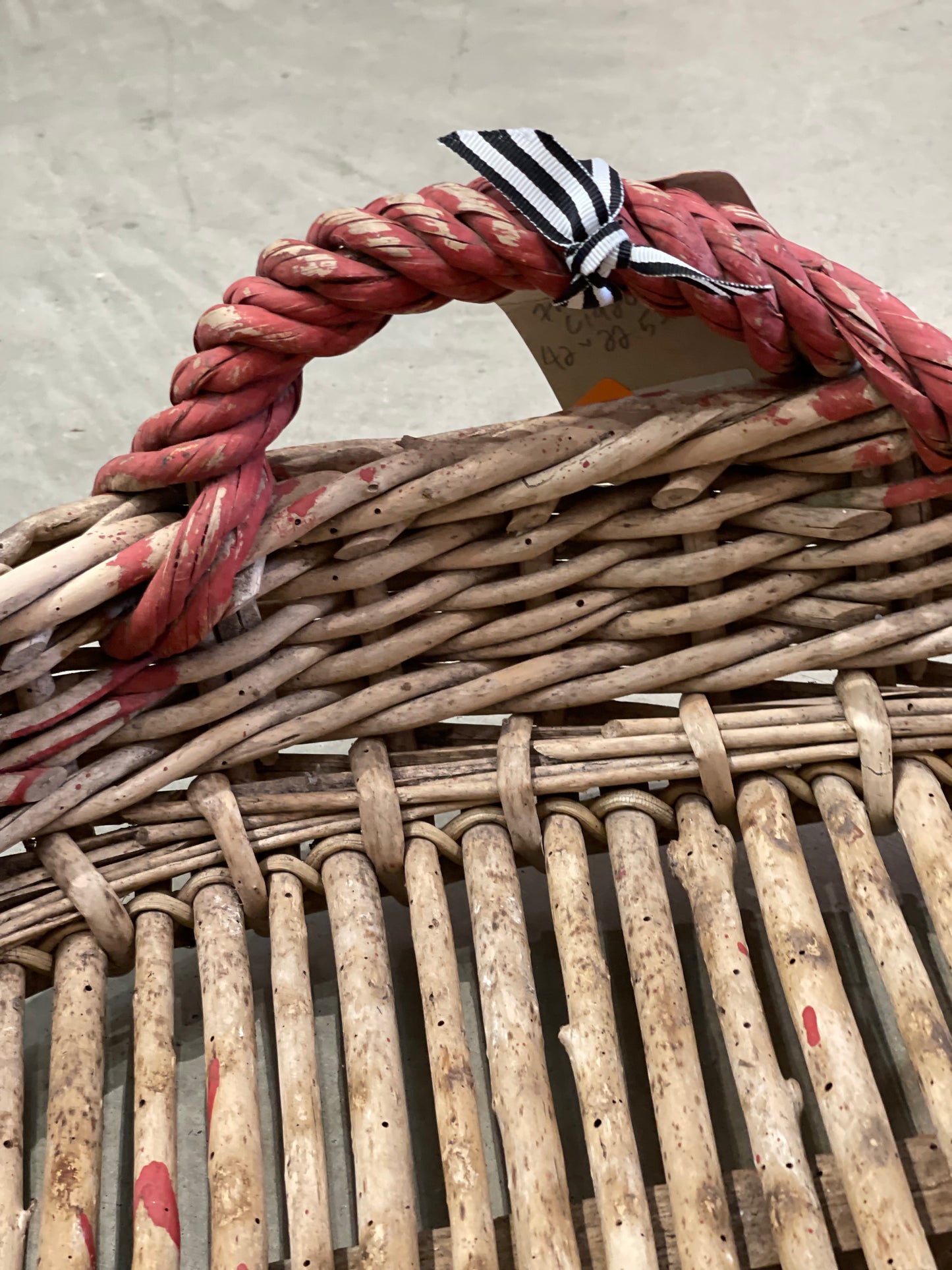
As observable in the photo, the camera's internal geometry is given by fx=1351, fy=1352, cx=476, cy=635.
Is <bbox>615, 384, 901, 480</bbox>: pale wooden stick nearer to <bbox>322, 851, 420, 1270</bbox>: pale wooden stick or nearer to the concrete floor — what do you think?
<bbox>322, 851, 420, 1270</bbox>: pale wooden stick

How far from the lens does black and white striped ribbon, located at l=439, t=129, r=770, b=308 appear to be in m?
0.61

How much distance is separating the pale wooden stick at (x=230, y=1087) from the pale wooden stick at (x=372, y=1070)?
45 mm

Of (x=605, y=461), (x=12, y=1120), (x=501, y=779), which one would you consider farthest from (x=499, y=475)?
(x=12, y=1120)

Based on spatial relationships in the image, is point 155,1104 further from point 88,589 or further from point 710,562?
point 710,562

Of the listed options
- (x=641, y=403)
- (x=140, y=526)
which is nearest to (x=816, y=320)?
(x=641, y=403)

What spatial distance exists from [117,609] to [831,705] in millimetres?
374

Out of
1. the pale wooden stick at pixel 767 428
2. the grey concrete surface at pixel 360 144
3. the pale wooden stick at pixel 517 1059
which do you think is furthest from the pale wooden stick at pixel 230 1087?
the grey concrete surface at pixel 360 144

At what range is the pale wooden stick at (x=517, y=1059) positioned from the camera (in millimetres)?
574

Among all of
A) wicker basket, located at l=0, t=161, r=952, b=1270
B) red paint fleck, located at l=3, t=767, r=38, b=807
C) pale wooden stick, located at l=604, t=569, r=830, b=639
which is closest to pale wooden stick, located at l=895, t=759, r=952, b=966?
wicker basket, located at l=0, t=161, r=952, b=1270

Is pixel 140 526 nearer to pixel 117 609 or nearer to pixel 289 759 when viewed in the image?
pixel 117 609

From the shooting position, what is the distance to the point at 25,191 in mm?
1495

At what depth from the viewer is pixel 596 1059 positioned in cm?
63

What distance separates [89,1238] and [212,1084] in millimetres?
82

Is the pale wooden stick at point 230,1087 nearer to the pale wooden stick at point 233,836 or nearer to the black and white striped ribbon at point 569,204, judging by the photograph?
the pale wooden stick at point 233,836
